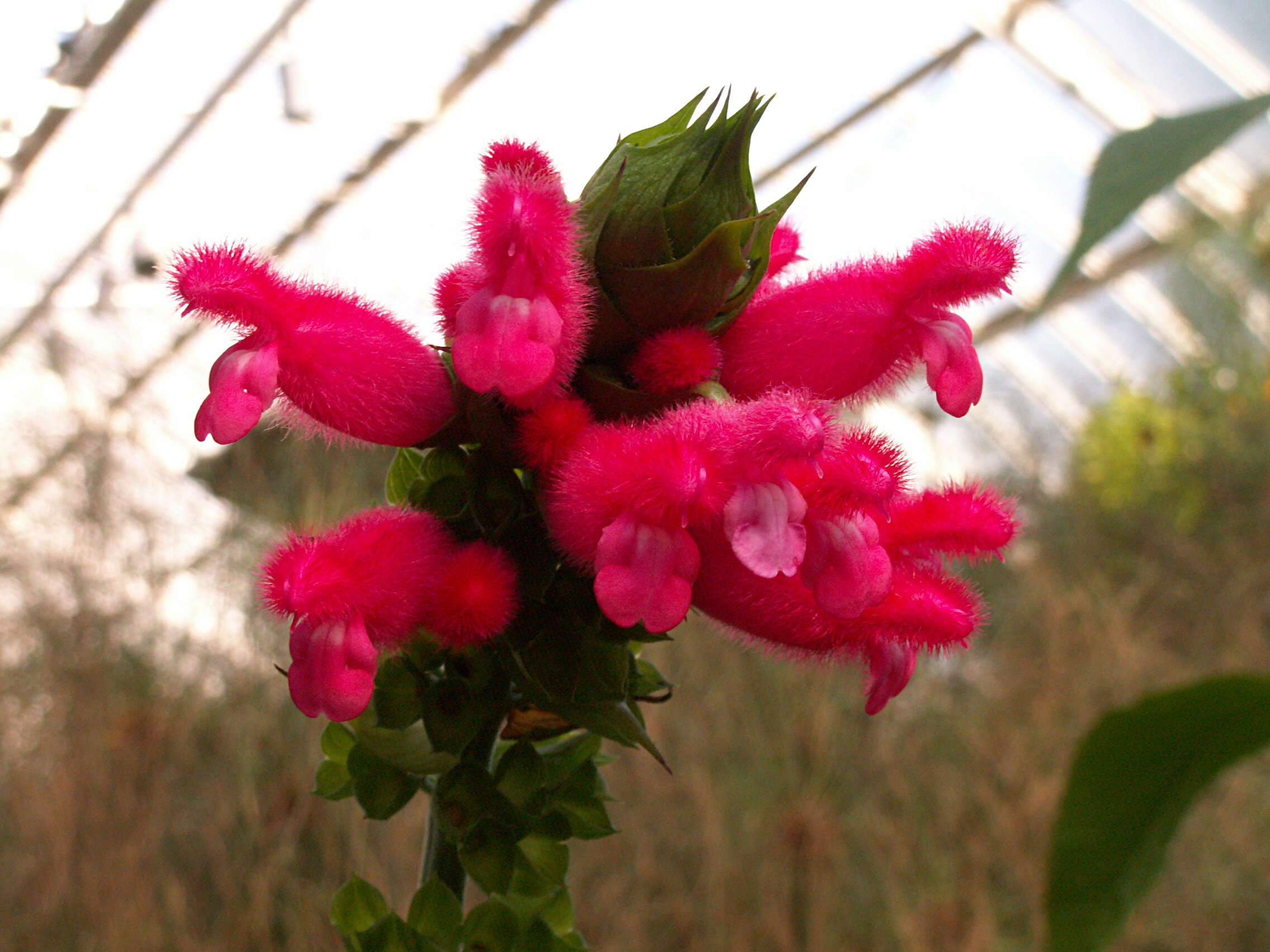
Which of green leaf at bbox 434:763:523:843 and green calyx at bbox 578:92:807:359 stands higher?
green calyx at bbox 578:92:807:359

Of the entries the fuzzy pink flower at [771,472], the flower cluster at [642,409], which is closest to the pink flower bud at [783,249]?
the flower cluster at [642,409]

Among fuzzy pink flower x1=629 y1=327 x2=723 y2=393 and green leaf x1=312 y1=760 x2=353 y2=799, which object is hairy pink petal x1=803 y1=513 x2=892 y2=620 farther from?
green leaf x1=312 y1=760 x2=353 y2=799

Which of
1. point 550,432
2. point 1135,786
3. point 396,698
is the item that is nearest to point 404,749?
point 396,698

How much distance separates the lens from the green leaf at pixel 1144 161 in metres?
0.25

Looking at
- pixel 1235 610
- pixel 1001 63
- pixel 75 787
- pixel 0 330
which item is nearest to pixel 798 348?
pixel 75 787

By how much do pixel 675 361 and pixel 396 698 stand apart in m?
0.15

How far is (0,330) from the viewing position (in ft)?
17.5

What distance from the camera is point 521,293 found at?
337mm

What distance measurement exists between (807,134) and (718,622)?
14.8 ft

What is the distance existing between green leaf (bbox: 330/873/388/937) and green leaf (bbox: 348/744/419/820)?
0.03 meters

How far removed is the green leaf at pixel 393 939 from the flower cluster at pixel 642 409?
0.10 m

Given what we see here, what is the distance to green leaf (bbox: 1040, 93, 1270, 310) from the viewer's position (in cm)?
25

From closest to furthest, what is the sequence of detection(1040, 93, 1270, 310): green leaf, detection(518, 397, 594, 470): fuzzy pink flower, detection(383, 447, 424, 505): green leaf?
detection(1040, 93, 1270, 310): green leaf, detection(518, 397, 594, 470): fuzzy pink flower, detection(383, 447, 424, 505): green leaf

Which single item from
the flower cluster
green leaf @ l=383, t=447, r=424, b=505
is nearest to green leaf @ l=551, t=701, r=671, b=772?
the flower cluster
